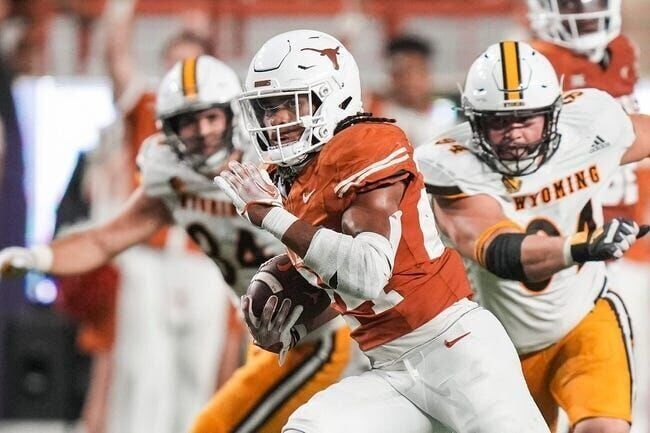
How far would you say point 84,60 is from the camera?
8.71 metres

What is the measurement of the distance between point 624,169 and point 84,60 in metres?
4.25

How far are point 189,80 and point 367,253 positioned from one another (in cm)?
166

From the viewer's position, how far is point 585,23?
5.38 m

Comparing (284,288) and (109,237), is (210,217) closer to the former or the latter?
(109,237)

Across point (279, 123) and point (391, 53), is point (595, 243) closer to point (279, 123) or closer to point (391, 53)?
point (279, 123)

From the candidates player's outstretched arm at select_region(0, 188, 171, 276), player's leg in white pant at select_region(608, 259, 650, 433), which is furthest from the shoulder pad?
player's leg in white pant at select_region(608, 259, 650, 433)

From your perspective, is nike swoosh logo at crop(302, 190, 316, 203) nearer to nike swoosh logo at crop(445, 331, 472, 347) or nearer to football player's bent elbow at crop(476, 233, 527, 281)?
nike swoosh logo at crop(445, 331, 472, 347)

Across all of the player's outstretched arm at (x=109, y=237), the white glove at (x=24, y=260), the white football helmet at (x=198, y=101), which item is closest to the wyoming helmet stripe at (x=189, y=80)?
the white football helmet at (x=198, y=101)

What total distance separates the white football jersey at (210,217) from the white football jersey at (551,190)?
71 centimetres

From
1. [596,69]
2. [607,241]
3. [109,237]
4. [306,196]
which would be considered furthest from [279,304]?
[596,69]

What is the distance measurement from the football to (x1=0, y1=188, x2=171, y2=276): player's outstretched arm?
1.13 metres

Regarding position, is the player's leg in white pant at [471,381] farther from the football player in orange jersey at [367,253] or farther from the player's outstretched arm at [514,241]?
the player's outstretched arm at [514,241]

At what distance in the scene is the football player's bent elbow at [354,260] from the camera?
3.72 m

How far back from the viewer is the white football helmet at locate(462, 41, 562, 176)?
14.7 ft
